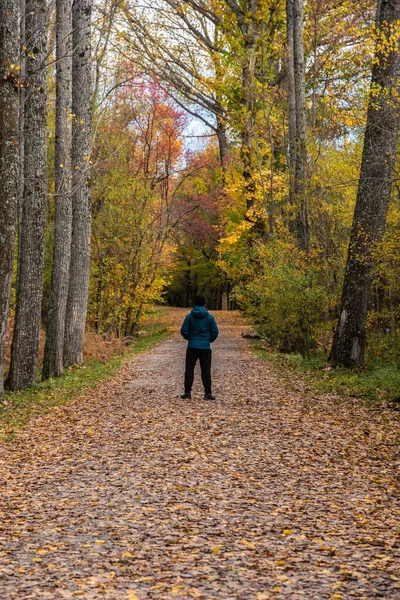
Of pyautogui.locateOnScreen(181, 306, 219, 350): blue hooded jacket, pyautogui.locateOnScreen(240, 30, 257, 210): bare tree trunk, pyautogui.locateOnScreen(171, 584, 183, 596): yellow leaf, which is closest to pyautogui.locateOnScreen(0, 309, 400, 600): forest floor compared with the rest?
pyautogui.locateOnScreen(171, 584, 183, 596): yellow leaf

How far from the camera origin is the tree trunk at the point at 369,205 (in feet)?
Result: 45.2

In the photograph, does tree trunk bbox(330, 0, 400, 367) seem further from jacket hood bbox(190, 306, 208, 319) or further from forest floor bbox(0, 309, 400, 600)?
jacket hood bbox(190, 306, 208, 319)

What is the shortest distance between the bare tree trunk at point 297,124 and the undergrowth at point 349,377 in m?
3.79

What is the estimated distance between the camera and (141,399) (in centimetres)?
1295

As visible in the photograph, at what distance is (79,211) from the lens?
58.3 ft

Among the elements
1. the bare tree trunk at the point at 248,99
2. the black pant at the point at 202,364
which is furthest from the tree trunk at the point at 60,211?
the bare tree trunk at the point at 248,99

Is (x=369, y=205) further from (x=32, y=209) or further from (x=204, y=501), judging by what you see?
(x=204, y=501)

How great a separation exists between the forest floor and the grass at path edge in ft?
1.23

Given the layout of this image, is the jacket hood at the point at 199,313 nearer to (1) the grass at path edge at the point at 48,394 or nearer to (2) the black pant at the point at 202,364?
(2) the black pant at the point at 202,364

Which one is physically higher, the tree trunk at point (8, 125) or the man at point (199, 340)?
the tree trunk at point (8, 125)

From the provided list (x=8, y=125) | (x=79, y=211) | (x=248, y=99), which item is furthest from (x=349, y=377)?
(x=248, y=99)

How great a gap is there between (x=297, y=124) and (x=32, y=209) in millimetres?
9720

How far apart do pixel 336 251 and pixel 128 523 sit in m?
14.5

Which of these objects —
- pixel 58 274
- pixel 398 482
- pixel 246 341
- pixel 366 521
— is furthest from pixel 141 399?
pixel 246 341
